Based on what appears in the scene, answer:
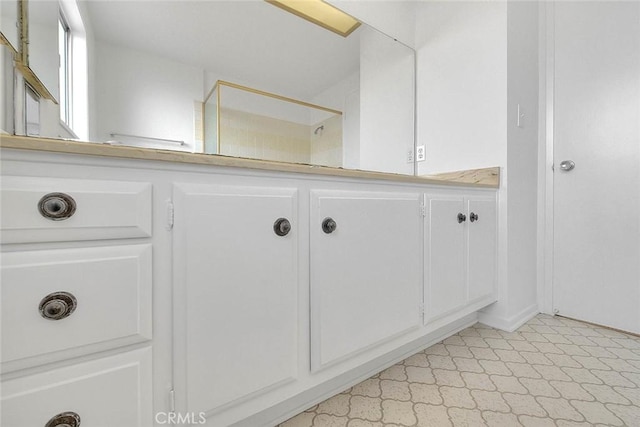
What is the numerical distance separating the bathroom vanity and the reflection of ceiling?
0.72 m

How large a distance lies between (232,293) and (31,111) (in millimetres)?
759

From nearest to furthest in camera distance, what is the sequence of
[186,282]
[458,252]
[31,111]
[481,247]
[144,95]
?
1. [186,282]
2. [31,111]
3. [144,95]
4. [458,252]
5. [481,247]

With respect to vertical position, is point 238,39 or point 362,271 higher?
point 238,39

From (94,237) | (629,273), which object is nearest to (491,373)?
(629,273)

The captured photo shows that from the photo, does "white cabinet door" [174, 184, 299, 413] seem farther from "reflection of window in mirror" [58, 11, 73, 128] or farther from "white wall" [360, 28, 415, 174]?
"white wall" [360, 28, 415, 174]

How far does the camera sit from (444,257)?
1276mm

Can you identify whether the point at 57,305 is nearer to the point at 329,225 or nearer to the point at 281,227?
the point at 281,227

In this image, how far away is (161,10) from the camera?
1078 mm

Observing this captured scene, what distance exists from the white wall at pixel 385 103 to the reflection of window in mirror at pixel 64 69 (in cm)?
134

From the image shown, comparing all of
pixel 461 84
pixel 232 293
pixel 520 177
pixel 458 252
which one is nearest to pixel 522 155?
pixel 520 177

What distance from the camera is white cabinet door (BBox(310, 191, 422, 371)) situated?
0.87m

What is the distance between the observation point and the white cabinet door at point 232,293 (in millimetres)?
642

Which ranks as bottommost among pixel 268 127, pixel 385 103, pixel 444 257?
pixel 444 257

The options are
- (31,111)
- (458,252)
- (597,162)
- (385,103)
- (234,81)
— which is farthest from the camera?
(385,103)
